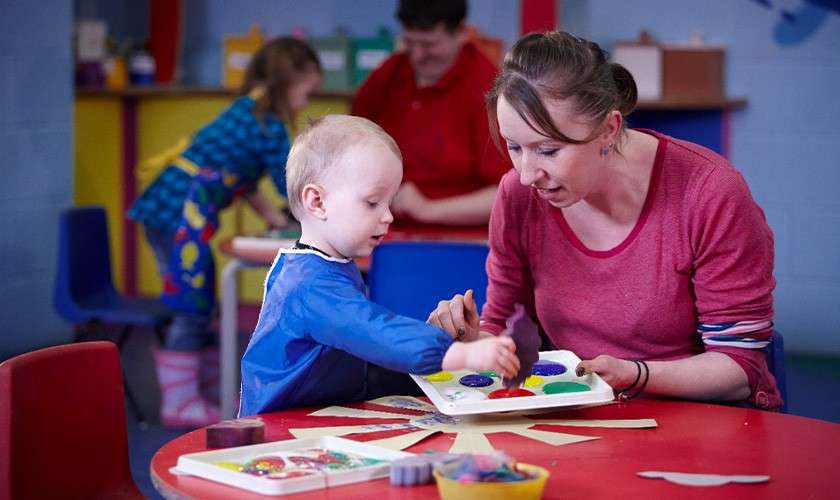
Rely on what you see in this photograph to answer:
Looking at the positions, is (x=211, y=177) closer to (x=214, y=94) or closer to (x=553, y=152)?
(x=214, y=94)

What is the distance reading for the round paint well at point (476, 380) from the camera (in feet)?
6.31

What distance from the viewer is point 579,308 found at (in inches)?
86.2

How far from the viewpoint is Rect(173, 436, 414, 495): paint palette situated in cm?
142

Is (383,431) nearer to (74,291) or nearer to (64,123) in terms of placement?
(74,291)

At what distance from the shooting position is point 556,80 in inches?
78.5

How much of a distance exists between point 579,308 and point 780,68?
12.8ft

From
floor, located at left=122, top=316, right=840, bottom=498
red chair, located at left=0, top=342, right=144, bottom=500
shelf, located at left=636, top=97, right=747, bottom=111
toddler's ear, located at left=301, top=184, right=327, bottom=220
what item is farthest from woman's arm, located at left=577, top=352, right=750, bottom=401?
shelf, located at left=636, top=97, right=747, bottom=111

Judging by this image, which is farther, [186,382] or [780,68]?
[780,68]

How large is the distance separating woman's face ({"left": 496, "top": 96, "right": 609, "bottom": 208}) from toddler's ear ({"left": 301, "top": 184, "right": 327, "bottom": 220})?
0.33 m

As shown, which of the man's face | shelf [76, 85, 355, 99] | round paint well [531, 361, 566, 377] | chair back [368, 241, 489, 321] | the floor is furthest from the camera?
shelf [76, 85, 355, 99]

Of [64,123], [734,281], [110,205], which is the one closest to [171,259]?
[64,123]

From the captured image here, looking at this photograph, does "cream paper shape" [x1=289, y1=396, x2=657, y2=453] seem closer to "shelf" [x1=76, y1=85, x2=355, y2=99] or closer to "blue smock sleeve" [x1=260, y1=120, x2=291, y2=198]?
"blue smock sleeve" [x1=260, y1=120, x2=291, y2=198]

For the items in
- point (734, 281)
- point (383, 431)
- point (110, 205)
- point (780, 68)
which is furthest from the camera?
point (110, 205)

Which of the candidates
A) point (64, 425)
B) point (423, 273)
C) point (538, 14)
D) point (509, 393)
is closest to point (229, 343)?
point (423, 273)
